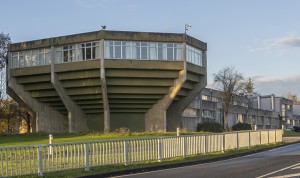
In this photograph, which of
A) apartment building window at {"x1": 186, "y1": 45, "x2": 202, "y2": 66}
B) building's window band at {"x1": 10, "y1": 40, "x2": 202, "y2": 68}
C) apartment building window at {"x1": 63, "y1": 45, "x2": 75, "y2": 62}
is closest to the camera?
building's window band at {"x1": 10, "y1": 40, "x2": 202, "y2": 68}

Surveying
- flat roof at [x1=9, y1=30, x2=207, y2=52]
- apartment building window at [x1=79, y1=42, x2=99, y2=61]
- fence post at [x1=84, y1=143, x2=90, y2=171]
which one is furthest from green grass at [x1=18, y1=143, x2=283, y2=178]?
apartment building window at [x1=79, y1=42, x2=99, y2=61]

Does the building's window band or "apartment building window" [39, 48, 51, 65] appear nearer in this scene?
the building's window band

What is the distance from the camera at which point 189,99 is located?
56625 mm

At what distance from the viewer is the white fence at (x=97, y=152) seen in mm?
14094

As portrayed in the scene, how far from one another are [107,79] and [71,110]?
A: 776 cm

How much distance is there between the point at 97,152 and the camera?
16328 millimetres

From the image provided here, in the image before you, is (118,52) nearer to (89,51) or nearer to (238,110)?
(89,51)

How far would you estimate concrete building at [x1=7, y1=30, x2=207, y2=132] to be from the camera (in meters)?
49.1

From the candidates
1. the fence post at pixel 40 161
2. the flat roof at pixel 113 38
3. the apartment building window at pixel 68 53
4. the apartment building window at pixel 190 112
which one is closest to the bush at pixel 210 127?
the apartment building window at pixel 190 112

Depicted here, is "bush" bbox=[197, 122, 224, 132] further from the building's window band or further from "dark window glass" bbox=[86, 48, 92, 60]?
"dark window glass" bbox=[86, 48, 92, 60]

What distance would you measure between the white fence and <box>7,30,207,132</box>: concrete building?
2597cm

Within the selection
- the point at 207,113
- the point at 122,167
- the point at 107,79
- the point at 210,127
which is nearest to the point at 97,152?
the point at 122,167

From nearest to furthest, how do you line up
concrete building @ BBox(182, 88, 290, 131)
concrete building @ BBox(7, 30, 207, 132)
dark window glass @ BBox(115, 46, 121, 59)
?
dark window glass @ BBox(115, 46, 121, 59) → concrete building @ BBox(7, 30, 207, 132) → concrete building @ BBox(182, 88, 290, 131)

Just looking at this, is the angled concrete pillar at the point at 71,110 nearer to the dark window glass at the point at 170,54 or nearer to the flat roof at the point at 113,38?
the flat roof at the point at 113,38
